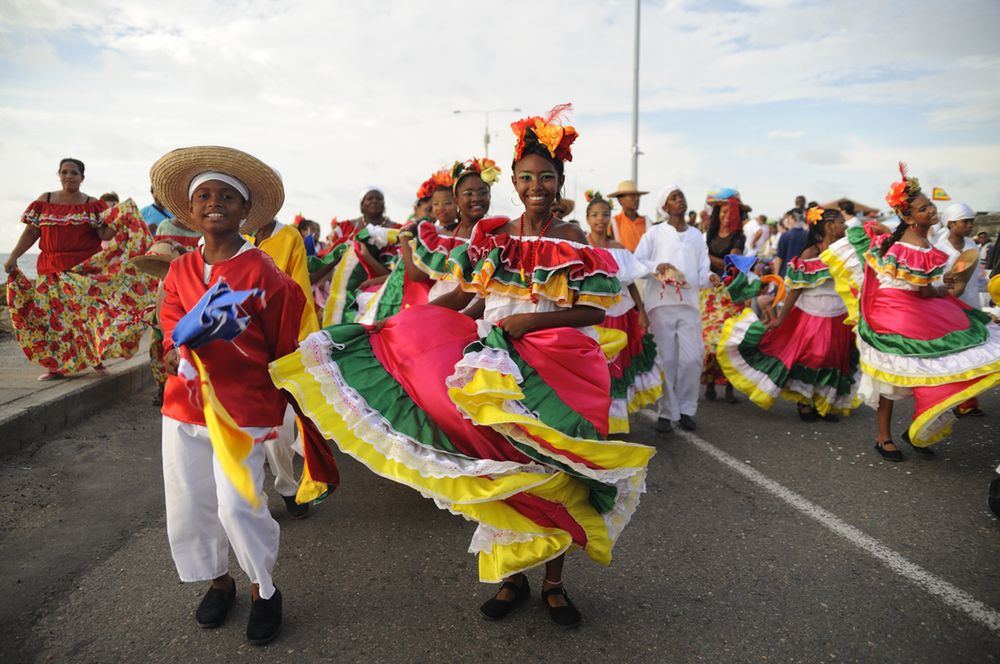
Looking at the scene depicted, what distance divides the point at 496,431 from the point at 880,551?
2528mm

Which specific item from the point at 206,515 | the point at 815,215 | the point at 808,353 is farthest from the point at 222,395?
the point at 815,215

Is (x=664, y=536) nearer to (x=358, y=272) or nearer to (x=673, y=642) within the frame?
(x=673, y=642)

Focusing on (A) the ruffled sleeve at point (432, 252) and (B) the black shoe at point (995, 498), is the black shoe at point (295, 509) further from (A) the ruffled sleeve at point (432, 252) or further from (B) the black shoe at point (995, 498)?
(B) the black shoe at point (995, 498)

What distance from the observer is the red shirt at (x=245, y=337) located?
2.87 meters

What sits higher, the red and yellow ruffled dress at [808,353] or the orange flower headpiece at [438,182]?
the orange flower headpiece at [438,182]

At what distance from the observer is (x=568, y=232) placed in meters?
3.45

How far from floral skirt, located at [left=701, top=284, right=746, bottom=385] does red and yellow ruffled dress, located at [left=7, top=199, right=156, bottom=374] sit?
638 centimetres

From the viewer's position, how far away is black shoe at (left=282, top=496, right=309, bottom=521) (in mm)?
4246

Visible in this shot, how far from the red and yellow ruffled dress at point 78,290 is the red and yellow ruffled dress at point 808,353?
6.45m

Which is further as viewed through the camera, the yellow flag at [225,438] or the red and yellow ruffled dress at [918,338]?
the red and yellow ruffled dress at [918,338]

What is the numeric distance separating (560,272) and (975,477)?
4.02 metres

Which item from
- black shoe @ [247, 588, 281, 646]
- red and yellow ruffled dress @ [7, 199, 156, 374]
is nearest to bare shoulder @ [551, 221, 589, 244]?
black shoe @ [247, 588, 281, 646]

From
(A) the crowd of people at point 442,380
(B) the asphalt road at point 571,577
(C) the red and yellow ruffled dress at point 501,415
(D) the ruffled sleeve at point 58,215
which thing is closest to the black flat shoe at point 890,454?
(A) the crowd of people at point 442,380

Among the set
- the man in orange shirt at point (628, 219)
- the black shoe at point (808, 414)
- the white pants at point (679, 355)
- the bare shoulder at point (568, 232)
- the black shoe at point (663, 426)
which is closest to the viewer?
the bare shoulder at point (568, 232)
